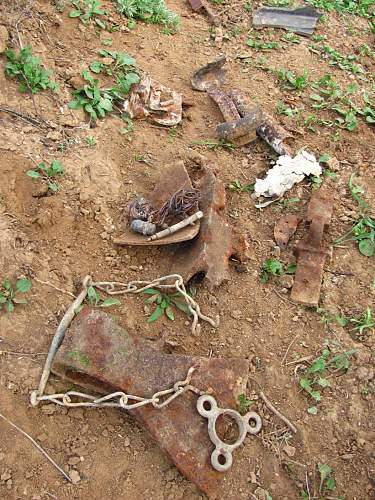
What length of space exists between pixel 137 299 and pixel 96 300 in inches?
10.3

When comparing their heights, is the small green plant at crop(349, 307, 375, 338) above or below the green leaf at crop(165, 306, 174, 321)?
above

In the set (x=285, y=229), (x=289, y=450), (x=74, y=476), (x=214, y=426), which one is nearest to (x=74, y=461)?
(x=74, y=476)

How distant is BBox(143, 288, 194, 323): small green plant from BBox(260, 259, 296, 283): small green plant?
21.7 inches

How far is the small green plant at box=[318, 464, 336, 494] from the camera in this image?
8.33ft

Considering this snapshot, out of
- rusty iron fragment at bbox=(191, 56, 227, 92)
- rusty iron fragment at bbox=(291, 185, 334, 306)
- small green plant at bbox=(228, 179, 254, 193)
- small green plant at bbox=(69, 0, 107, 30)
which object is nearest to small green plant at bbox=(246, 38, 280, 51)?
rusty iron fragment at bbox=(191, 56, 227, 92)

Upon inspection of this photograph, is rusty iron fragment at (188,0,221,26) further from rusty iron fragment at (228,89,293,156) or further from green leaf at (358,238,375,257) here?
green leaf at (358,238,375,257)

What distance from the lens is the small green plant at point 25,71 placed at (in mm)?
3672

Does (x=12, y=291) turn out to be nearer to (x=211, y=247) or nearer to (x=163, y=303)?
(x=163, y=303)

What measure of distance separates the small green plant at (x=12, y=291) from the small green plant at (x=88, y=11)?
287 centimetres

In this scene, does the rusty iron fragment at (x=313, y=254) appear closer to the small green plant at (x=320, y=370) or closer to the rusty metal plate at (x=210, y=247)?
the small green plant at (x=320, y=370)

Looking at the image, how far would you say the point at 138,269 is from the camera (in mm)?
3215

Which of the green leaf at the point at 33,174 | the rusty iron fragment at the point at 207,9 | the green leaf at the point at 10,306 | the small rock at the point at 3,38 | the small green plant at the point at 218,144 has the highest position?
the small rock at the point at 3,38

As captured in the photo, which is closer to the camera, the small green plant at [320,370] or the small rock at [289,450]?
the small rock at [289,450]

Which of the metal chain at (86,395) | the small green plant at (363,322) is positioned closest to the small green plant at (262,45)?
the small green plant at (363,322)
